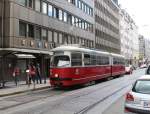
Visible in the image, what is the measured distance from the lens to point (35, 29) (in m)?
38.4

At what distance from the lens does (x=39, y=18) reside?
39406 mm

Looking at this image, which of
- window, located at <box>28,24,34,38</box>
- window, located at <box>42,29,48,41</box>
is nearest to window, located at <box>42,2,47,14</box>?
window, located at <box>42,29,48,41</box>

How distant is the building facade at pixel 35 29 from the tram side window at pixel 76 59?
5.40 metres

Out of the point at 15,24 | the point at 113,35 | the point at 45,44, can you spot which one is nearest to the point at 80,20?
the point at 45,44

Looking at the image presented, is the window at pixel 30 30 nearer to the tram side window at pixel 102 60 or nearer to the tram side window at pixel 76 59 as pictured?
the tram side window at pixel 102 60

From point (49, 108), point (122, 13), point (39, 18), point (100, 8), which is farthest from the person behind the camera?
point (122, 13)

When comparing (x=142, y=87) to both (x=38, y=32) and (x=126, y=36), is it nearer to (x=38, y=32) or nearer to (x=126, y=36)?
(x=38, y=32)

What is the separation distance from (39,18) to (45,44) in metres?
3.19

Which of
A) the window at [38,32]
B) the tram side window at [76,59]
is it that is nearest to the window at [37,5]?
the window at [38,32]

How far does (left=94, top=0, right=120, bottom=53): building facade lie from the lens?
75250 mm

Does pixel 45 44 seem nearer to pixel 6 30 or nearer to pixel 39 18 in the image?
pixel 39 18

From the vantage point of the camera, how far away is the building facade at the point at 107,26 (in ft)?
247

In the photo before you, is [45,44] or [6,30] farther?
[45,44]

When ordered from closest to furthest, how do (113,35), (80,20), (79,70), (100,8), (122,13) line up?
(79,70), (80,20), (100,8), (113,35), (122,13)
